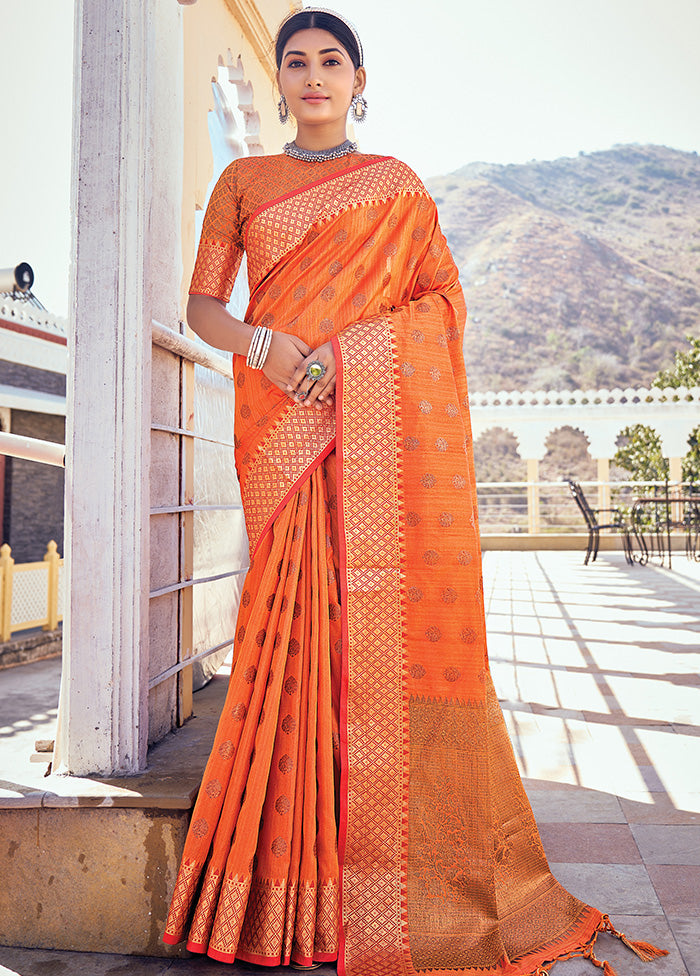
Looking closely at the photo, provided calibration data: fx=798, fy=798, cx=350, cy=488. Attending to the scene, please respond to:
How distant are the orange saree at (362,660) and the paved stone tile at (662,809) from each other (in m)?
0.47

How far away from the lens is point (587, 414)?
1309 cm

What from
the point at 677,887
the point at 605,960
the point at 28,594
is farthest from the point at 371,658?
the point at 28,594

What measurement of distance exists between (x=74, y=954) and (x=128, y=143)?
51.7 inches

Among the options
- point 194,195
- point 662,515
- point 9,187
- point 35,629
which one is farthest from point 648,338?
point 194,195

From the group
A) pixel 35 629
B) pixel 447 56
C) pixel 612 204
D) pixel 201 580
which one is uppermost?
pixel 447 56

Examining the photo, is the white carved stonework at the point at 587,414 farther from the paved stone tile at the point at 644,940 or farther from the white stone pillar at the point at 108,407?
the paved stone tile at the point at 644,940

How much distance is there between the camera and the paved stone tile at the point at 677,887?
128 centimetres

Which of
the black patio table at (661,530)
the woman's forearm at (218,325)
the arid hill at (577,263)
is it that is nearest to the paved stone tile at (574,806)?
the woman's forearm at (218,325)

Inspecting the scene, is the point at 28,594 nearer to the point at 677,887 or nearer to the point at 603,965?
the point at 677,887

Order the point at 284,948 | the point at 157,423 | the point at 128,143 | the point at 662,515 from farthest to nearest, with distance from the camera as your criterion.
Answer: the point at 662,515 → the point at 157,423 → the point at 128,143 → the point at 284,948

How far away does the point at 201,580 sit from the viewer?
178 centimetres

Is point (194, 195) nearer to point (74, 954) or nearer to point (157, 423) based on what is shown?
point (157, 423)

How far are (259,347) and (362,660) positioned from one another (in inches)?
20.1

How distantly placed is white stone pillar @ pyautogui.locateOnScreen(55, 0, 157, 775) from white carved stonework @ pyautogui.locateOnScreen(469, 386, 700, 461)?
11.8 m
